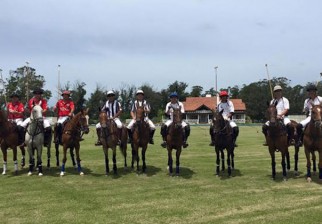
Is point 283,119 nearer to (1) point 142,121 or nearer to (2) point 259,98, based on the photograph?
(1) point 142,121

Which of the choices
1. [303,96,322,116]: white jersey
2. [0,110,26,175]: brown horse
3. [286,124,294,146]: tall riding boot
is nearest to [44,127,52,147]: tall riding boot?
[0,110,26,175]: brown horse

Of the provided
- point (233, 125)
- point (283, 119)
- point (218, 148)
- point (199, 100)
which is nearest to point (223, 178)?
point (218, 148)

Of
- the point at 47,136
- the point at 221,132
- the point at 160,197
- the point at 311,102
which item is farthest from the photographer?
the point at 47,136

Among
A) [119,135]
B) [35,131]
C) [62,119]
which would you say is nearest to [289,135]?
[119,135]

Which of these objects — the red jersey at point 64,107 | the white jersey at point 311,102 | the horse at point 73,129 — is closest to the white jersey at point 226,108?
the white jersey at point 311,102

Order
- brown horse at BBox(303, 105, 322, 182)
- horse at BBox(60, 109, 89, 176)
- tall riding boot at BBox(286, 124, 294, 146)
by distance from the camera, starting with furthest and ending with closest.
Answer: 1. horse at BBox(60, 109, 89, 176)
2. tall riding boot at BBox(286, 124, 294, 146)
3. brown horse at BBox(303, 105, 322, 182)

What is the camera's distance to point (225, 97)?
531 inches

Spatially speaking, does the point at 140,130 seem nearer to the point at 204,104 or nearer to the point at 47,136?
the point at 47,136

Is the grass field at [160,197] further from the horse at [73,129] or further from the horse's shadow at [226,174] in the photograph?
the horse at [73,129]

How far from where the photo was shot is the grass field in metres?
8.03

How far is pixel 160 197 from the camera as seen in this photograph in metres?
9.95

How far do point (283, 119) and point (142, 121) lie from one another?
514 centimetres

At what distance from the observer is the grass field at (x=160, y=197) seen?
8.03m

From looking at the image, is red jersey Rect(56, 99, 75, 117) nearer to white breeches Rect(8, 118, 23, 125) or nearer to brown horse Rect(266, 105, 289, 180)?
white breeches Rect(8, 118, 23, 125)
